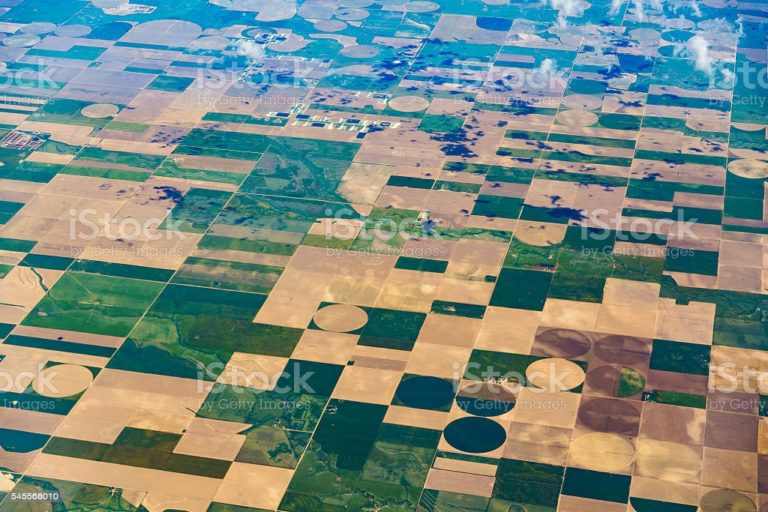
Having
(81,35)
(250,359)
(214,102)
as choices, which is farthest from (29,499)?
(81,35)

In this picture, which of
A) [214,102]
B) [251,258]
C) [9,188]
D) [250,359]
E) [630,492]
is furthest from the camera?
[214,102]

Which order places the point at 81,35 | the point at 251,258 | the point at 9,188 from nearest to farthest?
the point at 251,258
the point at 9,188
the point at 81,35

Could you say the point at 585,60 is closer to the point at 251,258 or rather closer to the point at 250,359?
the point at 251,258

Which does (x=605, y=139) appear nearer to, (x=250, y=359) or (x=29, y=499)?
(x=250, y=359)

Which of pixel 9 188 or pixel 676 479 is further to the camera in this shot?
pixel 9 188

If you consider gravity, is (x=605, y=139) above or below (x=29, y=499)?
below

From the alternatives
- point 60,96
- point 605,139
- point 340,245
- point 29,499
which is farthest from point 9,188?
point 605,139
